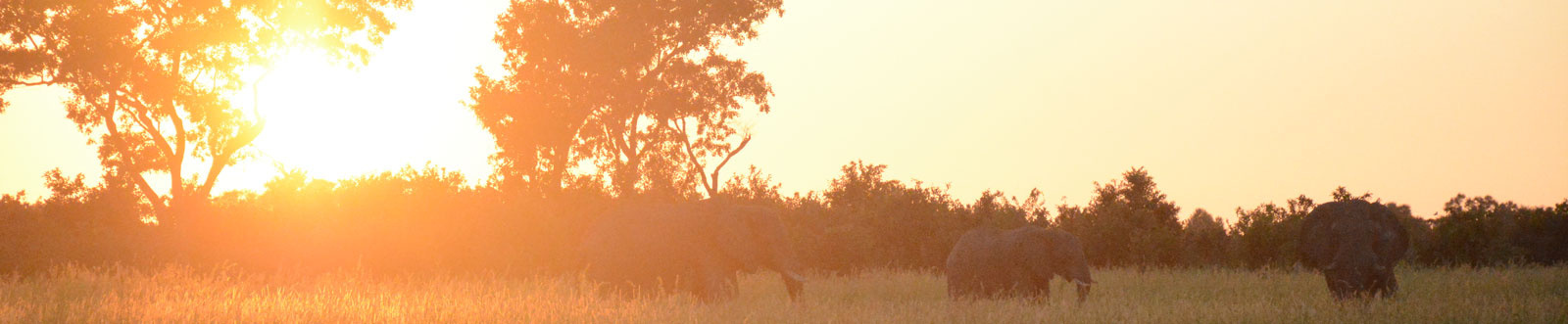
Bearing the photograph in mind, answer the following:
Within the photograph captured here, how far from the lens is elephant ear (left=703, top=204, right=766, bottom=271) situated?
53.1 ft

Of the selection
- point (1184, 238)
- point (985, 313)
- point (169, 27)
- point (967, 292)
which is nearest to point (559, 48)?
point (169, 27)

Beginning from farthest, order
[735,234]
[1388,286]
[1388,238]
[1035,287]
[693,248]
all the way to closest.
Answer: [1035,287]
[735,234]
[693,248]
[1388,286]
[1388,238]

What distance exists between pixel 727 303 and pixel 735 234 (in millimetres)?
891

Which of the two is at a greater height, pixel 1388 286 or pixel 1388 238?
pixel 1388 238

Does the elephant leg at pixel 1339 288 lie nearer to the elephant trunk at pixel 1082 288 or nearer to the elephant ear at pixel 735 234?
the elephant trunk at pixel 1082 288

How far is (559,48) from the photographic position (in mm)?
35969

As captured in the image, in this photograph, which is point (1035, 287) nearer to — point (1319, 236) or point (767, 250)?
point (767, 250)

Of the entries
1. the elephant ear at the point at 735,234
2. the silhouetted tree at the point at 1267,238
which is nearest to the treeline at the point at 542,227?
the silhouetted tree at the point at 1267,238

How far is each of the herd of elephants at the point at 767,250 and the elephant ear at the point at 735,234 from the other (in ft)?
0.04

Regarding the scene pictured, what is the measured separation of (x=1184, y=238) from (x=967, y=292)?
49.1 ft

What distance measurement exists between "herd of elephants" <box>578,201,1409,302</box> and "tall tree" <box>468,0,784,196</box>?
60.1 feet

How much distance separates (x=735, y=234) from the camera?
16.2 meters

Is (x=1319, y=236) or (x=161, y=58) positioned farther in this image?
(x=161, y=58)

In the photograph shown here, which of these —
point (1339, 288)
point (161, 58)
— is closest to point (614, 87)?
point (161, 58)
